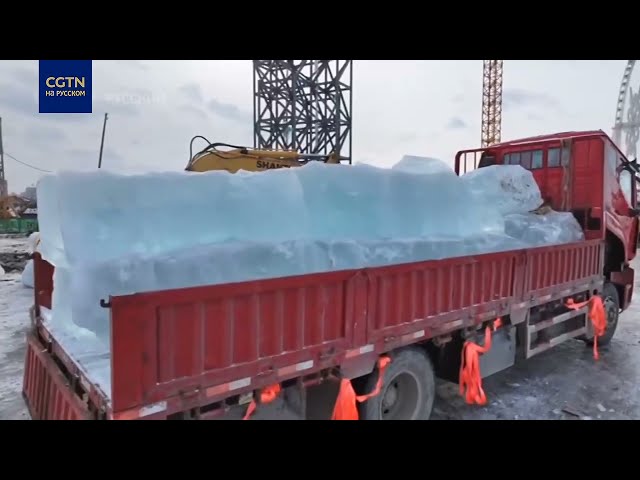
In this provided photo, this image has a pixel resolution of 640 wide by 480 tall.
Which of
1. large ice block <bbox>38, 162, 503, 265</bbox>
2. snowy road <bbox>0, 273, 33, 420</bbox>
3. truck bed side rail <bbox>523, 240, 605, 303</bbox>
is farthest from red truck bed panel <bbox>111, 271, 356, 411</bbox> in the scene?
snowy road <bbox>0, 273, 33, 420</bbox>

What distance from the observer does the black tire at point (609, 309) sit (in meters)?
6.20

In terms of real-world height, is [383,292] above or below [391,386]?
above

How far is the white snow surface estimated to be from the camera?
245cm

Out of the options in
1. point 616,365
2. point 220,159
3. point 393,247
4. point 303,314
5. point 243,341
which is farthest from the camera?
point 220,159

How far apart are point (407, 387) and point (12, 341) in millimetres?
5892

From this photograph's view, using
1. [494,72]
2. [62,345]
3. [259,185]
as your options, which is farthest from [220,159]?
[494,72]

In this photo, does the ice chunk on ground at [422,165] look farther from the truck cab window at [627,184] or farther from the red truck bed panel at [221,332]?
the truck cab window at [627,184]

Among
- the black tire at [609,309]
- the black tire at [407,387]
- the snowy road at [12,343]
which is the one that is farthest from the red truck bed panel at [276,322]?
the black tire at [609,309]

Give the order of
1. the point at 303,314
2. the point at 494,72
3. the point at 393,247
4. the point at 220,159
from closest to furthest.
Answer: the point at 303,314 < the point at 393,247 < the point at 220,159 < the point at 494,72

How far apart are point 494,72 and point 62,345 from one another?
151ft

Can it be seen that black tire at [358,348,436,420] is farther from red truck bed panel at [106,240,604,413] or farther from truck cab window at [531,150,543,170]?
truck cab window at [531,150,543,170]

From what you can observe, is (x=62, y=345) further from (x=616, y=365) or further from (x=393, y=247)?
(x=616, y=365)

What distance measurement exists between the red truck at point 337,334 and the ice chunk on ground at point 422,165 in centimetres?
88

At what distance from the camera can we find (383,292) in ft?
10.1
